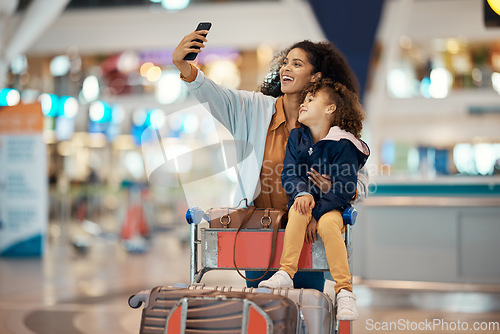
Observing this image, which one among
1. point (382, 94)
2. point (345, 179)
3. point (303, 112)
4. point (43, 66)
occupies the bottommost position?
point (345, 179)

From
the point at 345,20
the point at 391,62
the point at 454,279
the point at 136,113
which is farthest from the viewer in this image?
the point at 136,113

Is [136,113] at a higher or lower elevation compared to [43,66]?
lower

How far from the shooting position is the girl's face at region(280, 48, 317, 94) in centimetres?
271

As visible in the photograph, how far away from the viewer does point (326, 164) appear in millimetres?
2561

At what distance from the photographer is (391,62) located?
10555 mm

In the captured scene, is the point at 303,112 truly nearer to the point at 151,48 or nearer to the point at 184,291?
the point at 184,291

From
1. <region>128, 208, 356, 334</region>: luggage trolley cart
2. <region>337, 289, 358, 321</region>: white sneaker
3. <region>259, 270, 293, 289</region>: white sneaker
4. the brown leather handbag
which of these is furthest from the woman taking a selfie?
<region>337, 289, 358, 321</region>: white sneaker

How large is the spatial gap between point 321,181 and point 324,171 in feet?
0.20

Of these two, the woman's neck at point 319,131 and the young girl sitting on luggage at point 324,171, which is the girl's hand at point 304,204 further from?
the woman's neck at point 319,131

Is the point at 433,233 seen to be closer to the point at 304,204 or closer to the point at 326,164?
the point at 326,164

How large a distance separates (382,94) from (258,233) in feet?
29.7

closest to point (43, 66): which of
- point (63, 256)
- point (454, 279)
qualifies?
point (63, 256)

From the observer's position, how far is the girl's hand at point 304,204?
2.44 m

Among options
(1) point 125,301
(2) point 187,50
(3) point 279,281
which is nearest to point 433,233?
(1) point 125,301
